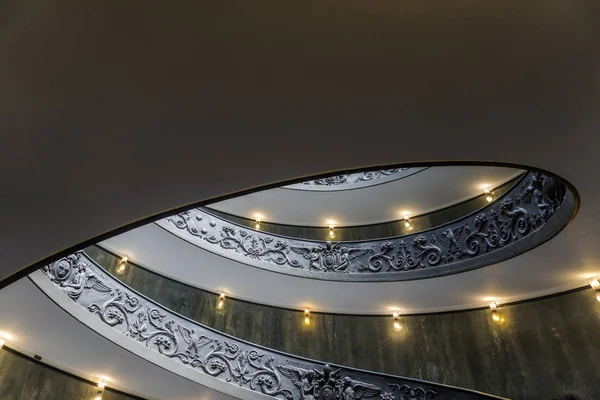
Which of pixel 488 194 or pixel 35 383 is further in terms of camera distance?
pixel 488 194

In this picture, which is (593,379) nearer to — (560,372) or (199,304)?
(560,372)

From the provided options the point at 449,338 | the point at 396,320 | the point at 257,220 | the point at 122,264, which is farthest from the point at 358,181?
the point at 122,264

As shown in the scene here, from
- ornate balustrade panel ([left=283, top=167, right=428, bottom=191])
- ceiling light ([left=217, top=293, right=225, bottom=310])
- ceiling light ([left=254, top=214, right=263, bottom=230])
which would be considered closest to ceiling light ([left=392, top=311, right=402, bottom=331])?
ornate balustrade panel ([left=283, top=167, right=428, bottom=191])

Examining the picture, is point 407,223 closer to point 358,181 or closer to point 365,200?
point 365,200

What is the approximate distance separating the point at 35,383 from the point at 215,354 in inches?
121

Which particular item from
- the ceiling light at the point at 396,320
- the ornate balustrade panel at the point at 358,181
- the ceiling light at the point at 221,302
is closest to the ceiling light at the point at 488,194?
the ornate balustrade panel at the point at 358,181

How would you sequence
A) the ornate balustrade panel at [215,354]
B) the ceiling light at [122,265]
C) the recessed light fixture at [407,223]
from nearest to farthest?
the ornate balustrade panel at [215,354] < the ceiling light at [122,265] < the recessed light fixture at [407,223]

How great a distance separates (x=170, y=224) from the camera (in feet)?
29.8

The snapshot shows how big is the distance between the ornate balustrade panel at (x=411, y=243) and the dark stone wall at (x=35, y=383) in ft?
10.9

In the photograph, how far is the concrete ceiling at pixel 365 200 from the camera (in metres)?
10.3

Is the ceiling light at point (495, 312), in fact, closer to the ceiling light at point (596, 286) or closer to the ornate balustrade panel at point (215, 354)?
the ceiling light at point (596, 286)

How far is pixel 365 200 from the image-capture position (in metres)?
11.4

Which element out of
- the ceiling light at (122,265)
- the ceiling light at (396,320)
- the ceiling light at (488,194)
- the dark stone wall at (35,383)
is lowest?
the dark stone wall at (35,383)

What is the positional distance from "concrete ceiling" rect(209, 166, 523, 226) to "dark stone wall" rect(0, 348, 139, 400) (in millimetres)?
5262
